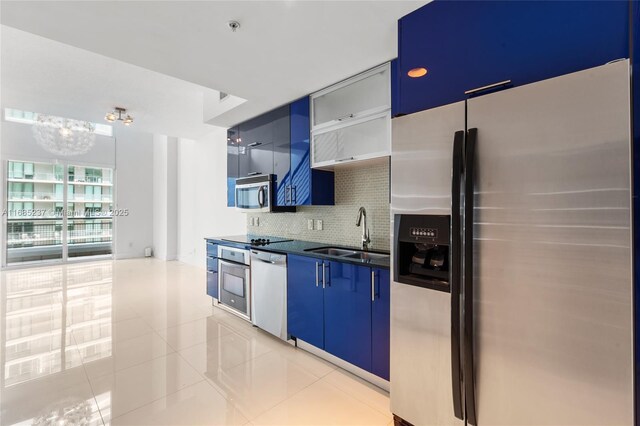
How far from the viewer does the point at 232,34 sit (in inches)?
78.5

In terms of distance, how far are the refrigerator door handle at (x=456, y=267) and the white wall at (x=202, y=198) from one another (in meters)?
3.95

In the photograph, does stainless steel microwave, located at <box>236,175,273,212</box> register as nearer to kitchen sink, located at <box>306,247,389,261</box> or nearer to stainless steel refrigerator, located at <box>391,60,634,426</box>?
kitchen sink, located at <box>306,247,389,261</box>

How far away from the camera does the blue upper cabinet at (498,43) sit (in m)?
1.17

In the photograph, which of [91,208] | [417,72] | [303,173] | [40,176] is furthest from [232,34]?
[91,208]

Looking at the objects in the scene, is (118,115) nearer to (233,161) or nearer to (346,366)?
(233,161)

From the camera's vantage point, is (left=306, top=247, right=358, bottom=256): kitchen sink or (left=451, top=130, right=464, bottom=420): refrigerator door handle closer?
(left=451, top=130, right=464, bottom=420): refrigerator door handle

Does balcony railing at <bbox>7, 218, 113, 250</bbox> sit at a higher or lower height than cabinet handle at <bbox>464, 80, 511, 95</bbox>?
lower

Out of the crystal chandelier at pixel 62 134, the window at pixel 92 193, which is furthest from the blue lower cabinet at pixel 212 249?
the window at pixel 92 193

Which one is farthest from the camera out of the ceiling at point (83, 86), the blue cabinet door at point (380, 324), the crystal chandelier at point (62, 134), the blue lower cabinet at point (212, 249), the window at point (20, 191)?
the window at point (20, 191)

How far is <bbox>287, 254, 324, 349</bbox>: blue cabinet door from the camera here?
250 centimetres

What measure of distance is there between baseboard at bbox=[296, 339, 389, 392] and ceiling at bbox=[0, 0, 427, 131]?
2420mm

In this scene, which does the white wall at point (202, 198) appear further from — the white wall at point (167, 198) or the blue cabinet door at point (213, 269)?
the blue cabinet door at point (213, 269)

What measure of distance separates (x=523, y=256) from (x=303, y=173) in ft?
7.29

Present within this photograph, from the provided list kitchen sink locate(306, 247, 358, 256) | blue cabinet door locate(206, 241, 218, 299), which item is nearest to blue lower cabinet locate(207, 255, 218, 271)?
blue cabinet door locate(206, 241, 218, 299)
